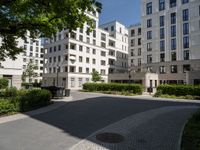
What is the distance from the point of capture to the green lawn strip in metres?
6.88

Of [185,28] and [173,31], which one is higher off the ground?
[185,28]

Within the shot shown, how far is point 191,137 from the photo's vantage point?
7.85 m

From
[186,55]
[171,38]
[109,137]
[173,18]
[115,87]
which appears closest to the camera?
[109,137]

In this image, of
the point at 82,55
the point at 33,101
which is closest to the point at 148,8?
the point at 82,55

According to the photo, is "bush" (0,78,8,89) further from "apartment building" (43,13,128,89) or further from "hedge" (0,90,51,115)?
"apartment building" (43,13,128,89)

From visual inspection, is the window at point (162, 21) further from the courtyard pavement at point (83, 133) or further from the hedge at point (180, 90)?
the courtyard pavement at point (83, 133)

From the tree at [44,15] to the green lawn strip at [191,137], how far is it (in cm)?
728

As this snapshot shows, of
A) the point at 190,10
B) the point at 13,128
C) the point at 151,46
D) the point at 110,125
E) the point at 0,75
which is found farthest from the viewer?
the point at 151,46

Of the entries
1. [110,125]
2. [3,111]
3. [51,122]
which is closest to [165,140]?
[110,125]

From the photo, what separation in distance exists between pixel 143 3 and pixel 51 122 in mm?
51438

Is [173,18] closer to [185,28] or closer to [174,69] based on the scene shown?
[185,28]

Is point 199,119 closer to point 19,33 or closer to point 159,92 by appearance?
point 19,33

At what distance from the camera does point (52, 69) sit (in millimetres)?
59812

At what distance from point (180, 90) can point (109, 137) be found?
2188 cm
